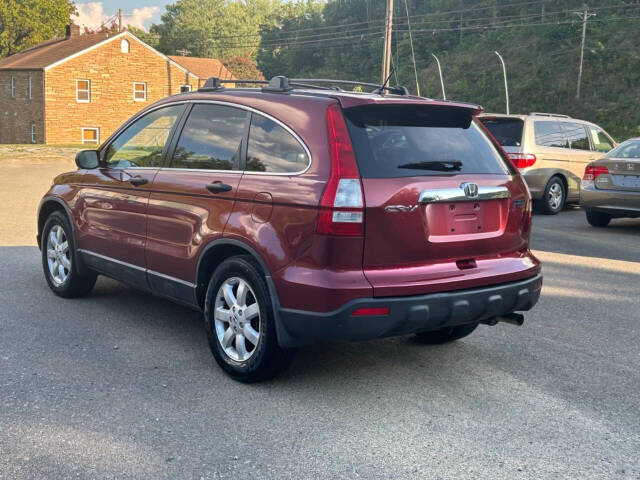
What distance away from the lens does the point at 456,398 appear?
4453 mm

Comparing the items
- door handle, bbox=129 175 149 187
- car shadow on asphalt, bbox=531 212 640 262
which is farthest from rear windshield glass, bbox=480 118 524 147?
door handle, bbox=129 175 149 187

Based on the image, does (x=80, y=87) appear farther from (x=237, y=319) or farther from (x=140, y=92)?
(x=237, y=319)

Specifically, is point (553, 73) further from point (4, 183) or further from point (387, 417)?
point (387, 417)

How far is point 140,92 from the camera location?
177 feet

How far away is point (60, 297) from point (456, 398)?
153 inches

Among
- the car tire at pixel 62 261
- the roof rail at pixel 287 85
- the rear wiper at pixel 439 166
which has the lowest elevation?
the car tire at pixel 62 261

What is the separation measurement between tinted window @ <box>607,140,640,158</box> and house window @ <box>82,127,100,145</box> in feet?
144

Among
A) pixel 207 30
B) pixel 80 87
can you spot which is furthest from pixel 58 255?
pixel 207 30

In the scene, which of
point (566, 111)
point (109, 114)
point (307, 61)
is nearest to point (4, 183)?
point (109, 114)

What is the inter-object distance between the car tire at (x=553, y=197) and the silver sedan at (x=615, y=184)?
2219mm

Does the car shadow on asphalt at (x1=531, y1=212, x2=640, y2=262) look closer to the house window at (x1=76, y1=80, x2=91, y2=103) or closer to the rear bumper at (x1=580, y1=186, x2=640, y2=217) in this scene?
the rear bumper at (x1=580, y1=186, x2=640, y2=217)

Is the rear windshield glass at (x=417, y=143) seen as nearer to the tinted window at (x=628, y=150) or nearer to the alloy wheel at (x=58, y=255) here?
the alloy wheel at (x=58, y=255)

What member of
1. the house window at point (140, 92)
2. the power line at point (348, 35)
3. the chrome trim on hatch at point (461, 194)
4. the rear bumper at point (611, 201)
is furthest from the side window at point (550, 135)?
the power line at point (348, 35)

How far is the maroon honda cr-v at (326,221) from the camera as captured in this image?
4137mm
